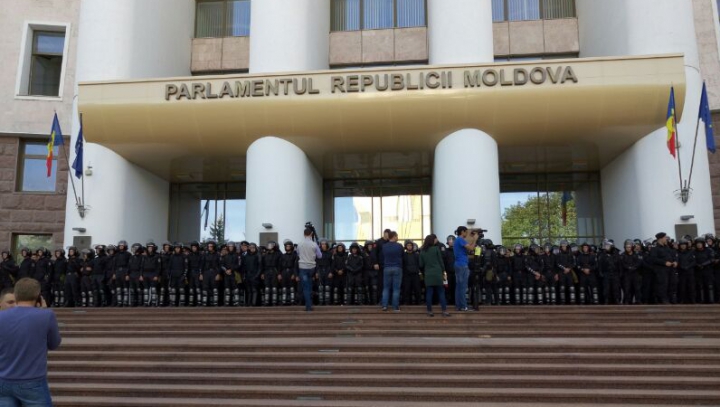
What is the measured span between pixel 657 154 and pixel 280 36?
11080 millimetres

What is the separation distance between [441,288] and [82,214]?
11670mm

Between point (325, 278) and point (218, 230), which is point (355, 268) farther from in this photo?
point (218, 230)

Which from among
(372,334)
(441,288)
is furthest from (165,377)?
(441,288)

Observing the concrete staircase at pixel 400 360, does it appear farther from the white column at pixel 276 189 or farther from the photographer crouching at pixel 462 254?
the white column at pixel 276 189

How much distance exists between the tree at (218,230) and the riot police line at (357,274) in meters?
7.64

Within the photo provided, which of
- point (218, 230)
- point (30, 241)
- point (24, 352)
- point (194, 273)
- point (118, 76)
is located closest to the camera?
point (24, 352)

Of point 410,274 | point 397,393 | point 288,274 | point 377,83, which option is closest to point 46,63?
point 377,83

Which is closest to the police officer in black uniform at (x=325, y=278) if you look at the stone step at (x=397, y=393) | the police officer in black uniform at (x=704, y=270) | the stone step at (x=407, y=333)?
the stone step at (x=407, y=333)

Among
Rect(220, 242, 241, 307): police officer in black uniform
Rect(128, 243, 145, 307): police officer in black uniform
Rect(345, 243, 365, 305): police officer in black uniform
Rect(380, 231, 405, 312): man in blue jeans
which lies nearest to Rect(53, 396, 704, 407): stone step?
Rect(380, 231, 405, 312): man in blue jeans

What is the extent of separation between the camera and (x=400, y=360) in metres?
8.62

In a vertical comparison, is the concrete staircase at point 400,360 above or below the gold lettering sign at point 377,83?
below

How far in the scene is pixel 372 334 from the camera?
1032cm

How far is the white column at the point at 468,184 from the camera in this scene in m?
16.3

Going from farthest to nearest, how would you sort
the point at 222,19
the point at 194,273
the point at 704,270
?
the point at 222,19, the point at 194,273, the point at 704,270
